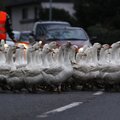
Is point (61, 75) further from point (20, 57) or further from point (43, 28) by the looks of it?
point (43, 28)

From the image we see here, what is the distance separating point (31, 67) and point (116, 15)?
1396 inches

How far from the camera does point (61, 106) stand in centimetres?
1154

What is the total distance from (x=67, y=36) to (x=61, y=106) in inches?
463

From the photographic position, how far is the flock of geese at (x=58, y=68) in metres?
13.7

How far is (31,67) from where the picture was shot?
13.8 m

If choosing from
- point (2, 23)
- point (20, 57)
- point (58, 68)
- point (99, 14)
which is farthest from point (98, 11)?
point (58, 68)

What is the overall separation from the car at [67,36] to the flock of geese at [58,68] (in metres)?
7.97

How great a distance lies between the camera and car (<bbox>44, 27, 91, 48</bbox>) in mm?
22678

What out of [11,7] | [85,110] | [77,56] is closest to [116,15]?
[11,7]

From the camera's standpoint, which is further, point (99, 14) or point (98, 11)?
point (99, 14)

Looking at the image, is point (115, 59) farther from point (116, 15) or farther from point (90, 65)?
point (116, 15)

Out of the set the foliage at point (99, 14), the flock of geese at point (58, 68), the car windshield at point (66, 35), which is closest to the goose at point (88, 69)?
the flock of geese at point (58, 68)

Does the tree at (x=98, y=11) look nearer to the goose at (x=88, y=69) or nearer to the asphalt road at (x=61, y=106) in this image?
the goose at (x=88, y=69)

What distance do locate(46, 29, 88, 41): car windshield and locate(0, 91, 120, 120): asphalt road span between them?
9340 millimetres
